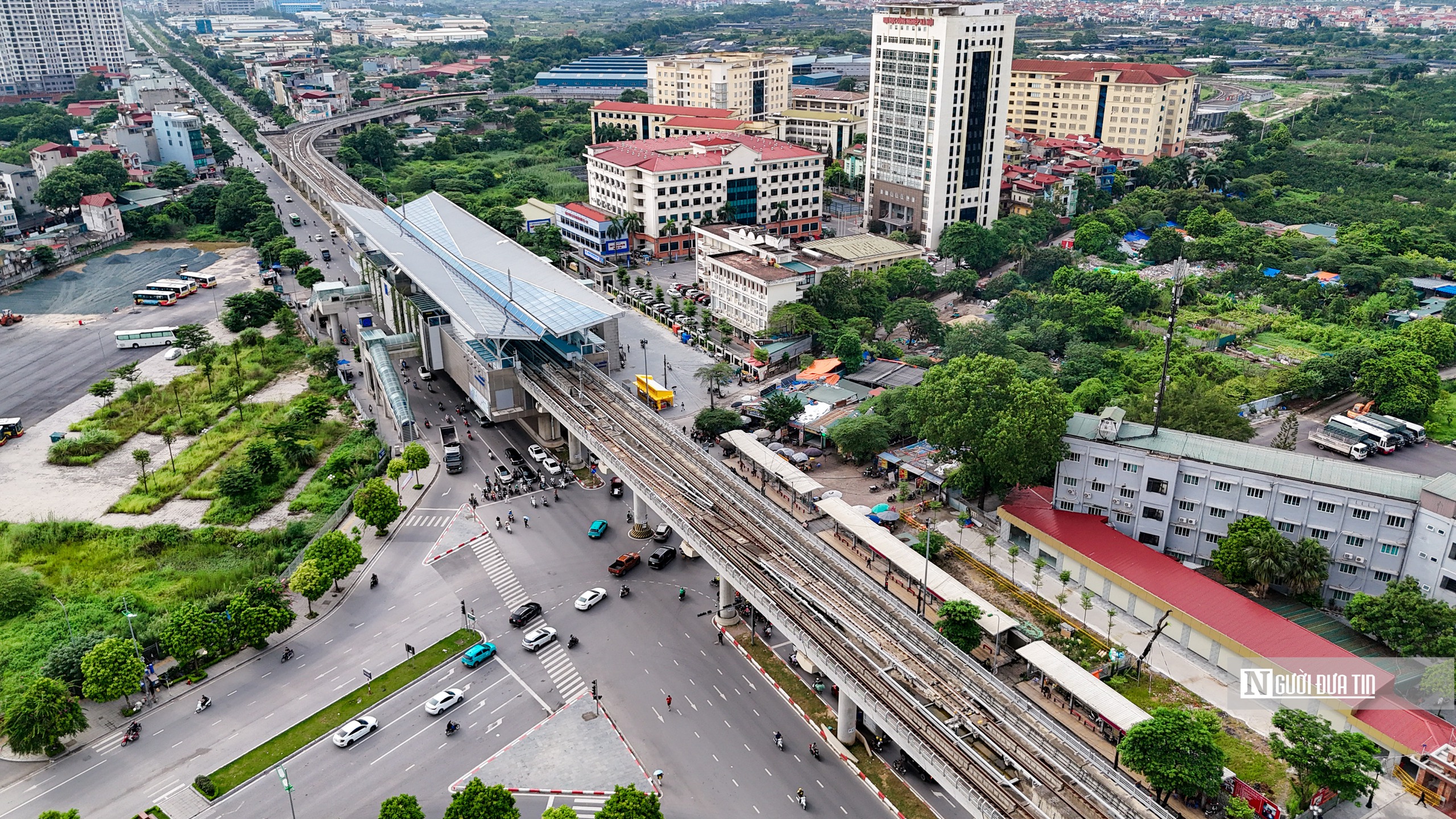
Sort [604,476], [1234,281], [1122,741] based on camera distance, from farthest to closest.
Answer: [1234,281] → [604,476] → [1122,741]

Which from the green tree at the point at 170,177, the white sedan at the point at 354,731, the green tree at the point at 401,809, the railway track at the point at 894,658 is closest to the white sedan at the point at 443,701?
the white sedan at the point at 354,731

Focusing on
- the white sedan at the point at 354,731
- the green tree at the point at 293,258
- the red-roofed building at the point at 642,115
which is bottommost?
the white sedan at the point at 354,731

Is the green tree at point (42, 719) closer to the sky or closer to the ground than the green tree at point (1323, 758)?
closer to the ground

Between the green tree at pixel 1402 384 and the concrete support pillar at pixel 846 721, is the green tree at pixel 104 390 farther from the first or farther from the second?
the green tree at pixel 1402 384

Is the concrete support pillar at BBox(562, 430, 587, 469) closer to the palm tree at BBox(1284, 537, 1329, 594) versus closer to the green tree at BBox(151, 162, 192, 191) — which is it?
the palm tree at BBox(1284, 537, 1329, 594)

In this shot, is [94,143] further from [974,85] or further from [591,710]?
[591,710]

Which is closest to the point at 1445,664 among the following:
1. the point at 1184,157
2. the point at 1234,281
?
the point at 1234,281
